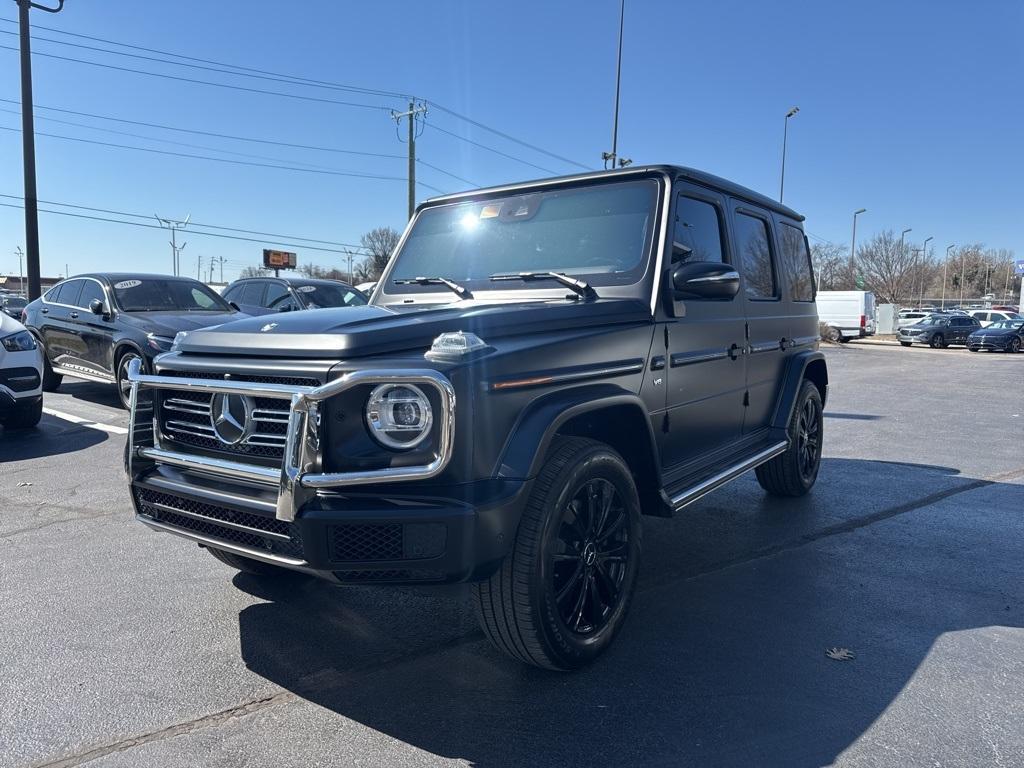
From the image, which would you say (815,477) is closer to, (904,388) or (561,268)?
(561,268)

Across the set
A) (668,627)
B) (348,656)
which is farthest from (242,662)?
(668,627)

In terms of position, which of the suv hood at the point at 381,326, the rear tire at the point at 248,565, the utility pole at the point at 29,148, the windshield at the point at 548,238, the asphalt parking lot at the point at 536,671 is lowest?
the asphalt parking lot at the point at 536,671

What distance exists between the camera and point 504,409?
249 centimetres

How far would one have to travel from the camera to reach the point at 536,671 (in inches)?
113

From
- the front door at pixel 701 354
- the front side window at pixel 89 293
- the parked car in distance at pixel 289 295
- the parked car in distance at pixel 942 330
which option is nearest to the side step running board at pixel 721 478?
the front door at pixel 701 354

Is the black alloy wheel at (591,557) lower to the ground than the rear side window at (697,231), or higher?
lower

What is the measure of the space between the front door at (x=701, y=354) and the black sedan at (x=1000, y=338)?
29.3 m

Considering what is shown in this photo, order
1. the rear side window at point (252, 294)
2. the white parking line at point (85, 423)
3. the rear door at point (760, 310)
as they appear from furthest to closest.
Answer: the rear side window at point (252, 294), the white parking line at point (85, 423), the rear door at point (760, 310)

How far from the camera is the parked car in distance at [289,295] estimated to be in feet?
38.2

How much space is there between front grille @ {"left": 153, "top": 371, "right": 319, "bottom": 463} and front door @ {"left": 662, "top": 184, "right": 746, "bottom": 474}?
1858 millimetres

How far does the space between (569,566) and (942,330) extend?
110 feet

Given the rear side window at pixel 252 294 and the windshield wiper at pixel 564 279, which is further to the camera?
the rear side window at pixel 252 294

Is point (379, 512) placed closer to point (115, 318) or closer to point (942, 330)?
point (115, 318)

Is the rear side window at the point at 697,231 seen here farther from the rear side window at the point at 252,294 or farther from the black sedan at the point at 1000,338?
the black sedan at the point at 1000,338
